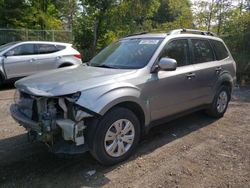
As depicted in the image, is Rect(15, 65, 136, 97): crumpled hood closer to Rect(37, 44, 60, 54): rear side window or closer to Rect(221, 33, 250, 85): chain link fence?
Rect(37, 44, 60, 54): rear side window

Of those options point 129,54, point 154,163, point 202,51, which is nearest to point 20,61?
point 129,54

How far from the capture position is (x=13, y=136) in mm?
4961

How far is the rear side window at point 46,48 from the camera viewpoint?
996cm

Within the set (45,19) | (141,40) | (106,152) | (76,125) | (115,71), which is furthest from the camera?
(45,19)

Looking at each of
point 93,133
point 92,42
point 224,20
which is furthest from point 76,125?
point 92,42

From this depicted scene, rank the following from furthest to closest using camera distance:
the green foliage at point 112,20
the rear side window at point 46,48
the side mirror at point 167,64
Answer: the green foliage at point 112,20
the rear side window at point 46,48
the side mirror at point 167,64

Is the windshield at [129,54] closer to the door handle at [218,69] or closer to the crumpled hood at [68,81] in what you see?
the crumpled hood at [68,81]

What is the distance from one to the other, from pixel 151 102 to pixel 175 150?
0.85 meters

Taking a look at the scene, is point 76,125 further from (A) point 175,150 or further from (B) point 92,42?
(B) point 92,42

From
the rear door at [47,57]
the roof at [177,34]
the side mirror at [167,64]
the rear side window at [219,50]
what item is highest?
the roof at [177,34]

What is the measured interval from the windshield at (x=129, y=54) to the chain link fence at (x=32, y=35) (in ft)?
39.6

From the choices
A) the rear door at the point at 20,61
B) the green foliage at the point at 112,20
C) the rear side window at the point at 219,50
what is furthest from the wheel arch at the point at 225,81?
the green foliage at the point at 112,20

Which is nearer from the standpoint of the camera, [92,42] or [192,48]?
[192,48]

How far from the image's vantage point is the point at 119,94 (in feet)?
12.3
